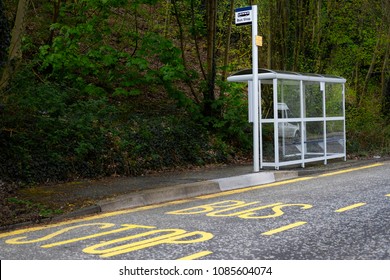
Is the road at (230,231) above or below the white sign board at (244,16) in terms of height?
below

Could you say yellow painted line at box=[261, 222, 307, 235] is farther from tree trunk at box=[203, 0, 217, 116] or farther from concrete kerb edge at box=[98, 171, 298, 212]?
tree trunk at box=[203, 0, 217, 116]

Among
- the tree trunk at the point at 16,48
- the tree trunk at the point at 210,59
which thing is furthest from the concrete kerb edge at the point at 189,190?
the tree trunk at the point at 210,59

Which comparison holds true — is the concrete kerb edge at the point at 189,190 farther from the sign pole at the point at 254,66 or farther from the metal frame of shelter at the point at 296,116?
the metal frame of shelter at the point at 296,116

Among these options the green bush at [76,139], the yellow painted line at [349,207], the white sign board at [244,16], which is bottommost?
the yellow painted line at [349,207]

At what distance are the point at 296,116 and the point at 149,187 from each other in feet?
18.8

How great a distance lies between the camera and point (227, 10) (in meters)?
22.8

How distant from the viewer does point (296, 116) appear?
1490 centimetres

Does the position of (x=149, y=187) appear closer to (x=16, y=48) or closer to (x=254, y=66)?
(x=16, y=48)

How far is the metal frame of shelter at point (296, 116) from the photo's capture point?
559 inches

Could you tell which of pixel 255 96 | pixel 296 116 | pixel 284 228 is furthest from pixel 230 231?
pixel 296 116

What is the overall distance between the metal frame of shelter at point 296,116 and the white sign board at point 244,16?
1.32 m
